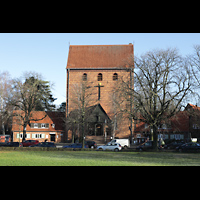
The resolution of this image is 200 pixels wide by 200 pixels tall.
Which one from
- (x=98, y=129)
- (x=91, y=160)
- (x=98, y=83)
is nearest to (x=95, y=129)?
(x=98, y=129)

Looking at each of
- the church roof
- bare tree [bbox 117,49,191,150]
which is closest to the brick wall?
the church roof

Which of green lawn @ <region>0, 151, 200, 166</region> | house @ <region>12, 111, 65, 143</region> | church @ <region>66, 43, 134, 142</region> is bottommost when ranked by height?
green lawn @ <region>0, 151, 200, 166</region>

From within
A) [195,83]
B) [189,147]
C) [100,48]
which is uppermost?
[100,48]

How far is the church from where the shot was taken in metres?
64.7

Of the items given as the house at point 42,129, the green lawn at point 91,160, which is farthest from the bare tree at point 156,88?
the house at point 42,129

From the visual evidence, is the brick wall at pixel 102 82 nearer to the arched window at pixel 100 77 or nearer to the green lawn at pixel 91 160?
the arched window at pixel 100 77

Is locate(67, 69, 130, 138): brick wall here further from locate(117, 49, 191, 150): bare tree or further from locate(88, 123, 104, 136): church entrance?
locate(117, 49, 191, 150): bare tree

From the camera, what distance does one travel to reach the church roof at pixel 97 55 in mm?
71375

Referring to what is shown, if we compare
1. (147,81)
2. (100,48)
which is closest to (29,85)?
(100,48)
